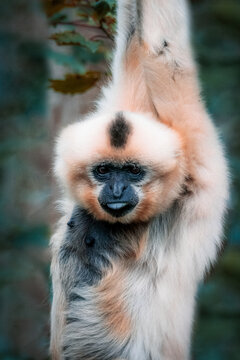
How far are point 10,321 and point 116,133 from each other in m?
2.63

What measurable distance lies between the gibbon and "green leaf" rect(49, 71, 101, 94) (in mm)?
414

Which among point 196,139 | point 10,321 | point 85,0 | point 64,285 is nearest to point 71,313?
point 64,285

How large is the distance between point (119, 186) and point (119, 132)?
33 cm

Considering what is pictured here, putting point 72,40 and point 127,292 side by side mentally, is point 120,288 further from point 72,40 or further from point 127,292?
point 72,40

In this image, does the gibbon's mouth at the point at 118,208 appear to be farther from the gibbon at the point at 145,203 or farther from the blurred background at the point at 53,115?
the blurred background at the point at 53,115

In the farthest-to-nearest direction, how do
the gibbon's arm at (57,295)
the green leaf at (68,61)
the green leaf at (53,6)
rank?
the green leaf at (68,61) < the green leaf at (53,6) < the gibbon's arm at (57,295)

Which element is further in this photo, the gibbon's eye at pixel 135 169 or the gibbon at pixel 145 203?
the gibbon's eye at pixel 135 169

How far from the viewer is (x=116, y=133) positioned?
12.7 feet

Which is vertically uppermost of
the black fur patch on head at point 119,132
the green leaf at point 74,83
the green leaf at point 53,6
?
the green leaf at point 53,6

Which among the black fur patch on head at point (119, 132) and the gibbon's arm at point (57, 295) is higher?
the black fur patch on head at point (119, 132)

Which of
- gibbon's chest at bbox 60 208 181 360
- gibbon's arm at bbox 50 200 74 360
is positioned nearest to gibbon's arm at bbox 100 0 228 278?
gibbon's chest at bbox 60 208 181 360

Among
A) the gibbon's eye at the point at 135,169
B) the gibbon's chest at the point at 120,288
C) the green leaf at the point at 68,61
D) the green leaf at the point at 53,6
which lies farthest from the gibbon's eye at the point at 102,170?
the green leaf at the point at 53,6

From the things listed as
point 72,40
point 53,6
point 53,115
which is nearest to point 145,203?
point 72,40

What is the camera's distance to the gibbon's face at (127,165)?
386 centimetres
